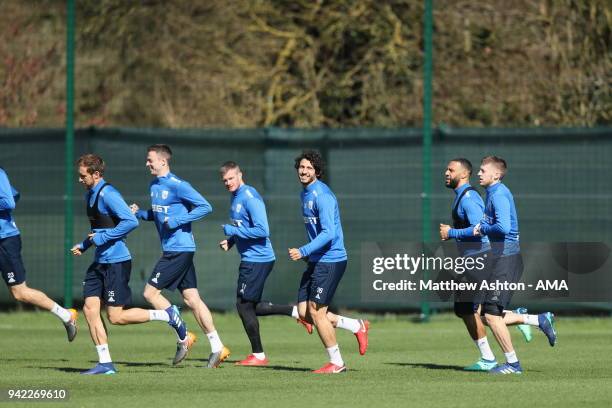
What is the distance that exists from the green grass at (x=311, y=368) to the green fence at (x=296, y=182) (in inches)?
48.4

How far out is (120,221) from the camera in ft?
40.1

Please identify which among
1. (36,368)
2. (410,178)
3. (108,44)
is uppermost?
(108,44)

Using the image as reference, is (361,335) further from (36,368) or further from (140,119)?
(140,119)

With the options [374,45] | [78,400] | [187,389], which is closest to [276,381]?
[187,389]

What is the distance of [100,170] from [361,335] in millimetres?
2895

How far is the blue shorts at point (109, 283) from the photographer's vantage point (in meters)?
12.3

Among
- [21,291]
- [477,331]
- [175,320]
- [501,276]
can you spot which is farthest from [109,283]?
[501,276]

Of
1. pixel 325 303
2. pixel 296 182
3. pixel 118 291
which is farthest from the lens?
pixel 296 182

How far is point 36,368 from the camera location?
12766 mm

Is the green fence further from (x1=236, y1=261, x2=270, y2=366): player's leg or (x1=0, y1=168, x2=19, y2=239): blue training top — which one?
(x1=236, y1=261, x2=270, y2=366): player's leg

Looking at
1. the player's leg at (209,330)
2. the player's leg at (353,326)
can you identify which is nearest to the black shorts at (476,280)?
the player's leg at (353,326)

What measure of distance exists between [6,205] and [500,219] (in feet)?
16.7

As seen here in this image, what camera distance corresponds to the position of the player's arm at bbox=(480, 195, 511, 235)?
11.9 m

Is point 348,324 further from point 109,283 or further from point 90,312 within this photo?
point 90,312
